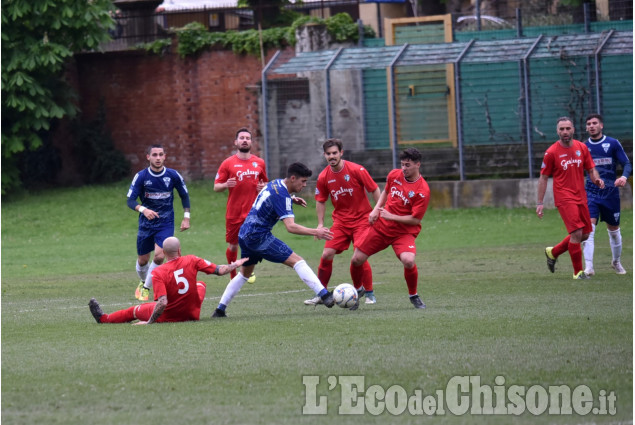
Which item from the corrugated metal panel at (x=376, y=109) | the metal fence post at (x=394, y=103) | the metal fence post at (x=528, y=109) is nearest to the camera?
the metal fence post at (x=528, y=109)

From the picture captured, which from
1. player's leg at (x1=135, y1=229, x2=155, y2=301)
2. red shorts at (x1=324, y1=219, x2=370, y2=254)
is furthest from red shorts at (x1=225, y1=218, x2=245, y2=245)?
red shorts at (x1=324, y1=219, x2=370, y2=254)

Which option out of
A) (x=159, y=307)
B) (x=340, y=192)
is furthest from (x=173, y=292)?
(x=340, y=192)

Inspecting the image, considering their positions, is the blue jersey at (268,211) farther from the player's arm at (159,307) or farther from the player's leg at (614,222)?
the player's leg at (614,222)

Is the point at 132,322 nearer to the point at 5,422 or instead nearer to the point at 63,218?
the point at 5,422

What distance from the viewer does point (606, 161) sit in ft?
51.8

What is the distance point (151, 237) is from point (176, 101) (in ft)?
62.9

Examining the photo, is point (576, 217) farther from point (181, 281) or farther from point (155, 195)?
point (181, 281)

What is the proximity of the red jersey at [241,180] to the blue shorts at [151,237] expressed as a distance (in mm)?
1175

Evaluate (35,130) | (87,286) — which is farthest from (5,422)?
(35,130)

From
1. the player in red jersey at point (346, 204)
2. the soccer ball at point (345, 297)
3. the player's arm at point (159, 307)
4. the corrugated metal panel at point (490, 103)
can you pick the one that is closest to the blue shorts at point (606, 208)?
the player in red jersey at point (346, 204)

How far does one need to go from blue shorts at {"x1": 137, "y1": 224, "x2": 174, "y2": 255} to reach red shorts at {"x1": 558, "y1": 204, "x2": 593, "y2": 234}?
5316 millimetres

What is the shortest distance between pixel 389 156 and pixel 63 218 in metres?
8.62

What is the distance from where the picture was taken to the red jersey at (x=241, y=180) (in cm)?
1546

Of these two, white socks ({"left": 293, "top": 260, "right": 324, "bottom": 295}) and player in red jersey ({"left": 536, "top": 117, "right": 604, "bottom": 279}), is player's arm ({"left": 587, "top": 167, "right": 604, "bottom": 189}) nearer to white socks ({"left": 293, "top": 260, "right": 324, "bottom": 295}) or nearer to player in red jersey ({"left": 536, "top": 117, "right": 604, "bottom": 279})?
player in red jersey ({"left": 536, "top": 117, "right": 604, "bottom": 279})
